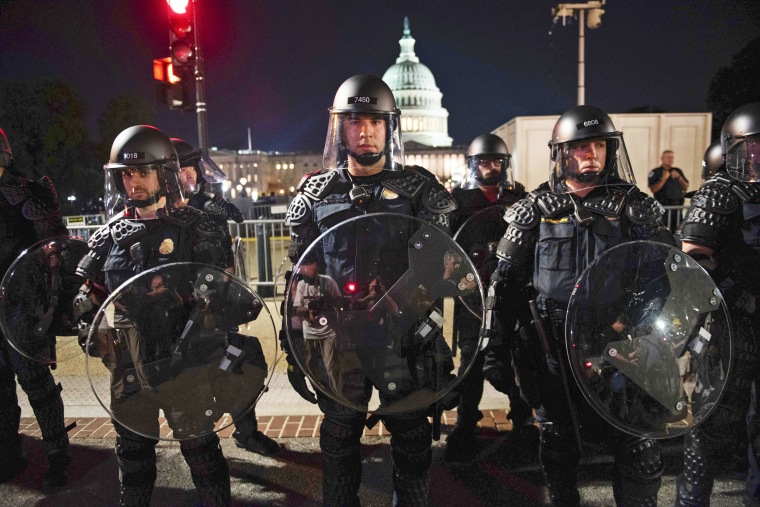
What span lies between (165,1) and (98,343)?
582 cm

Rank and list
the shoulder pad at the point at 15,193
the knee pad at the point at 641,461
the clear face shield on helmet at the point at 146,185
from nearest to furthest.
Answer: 1. the knee pad at the point at 641,461
2. the clear face shield on helmet at the point at 146,185
3. the shoulder pad at the point at 15,193

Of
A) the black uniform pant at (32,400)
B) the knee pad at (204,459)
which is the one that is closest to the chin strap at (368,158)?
the knee pad at (204,459)

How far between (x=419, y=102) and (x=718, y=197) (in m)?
85.6

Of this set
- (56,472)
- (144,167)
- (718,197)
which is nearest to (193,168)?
(144,167)

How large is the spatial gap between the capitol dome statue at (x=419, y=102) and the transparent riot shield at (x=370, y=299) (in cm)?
8160

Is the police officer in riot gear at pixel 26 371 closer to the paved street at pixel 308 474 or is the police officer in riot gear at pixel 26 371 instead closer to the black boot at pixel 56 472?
the black boot at pixel 56 472

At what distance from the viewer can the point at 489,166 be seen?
507 cm

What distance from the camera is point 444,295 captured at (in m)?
2.55

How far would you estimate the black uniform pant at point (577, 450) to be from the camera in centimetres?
276

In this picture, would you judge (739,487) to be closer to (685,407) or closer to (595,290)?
(685,407)

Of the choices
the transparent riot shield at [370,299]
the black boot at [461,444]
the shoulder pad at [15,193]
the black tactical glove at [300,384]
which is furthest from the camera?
the black boot at [461,444]

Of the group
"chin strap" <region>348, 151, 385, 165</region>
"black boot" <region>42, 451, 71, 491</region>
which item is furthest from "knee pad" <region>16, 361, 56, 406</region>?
"chin strap" <region>348, 151, 385, 165</region>

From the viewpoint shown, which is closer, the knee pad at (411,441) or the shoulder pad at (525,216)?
the knee pad at (411,441)

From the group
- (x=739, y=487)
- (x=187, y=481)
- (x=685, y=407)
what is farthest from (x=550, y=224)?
(x=187, y=481)
